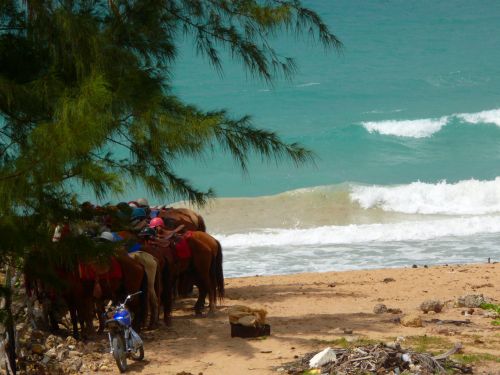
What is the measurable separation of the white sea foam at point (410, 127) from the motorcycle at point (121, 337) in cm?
3936

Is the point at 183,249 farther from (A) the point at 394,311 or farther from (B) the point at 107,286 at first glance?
(A) the point at 394,311

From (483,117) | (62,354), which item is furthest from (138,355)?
(483,117)

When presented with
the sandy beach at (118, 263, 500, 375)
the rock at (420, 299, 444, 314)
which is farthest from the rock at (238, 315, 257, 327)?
the rock at (420, 299, 444, 314)

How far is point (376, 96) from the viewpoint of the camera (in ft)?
178

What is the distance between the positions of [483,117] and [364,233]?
26.4 m

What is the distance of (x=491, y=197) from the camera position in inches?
1243

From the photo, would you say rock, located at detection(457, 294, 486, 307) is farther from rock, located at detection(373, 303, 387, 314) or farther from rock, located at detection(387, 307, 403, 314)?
rock, located at detection(373, 303, 387, 314)

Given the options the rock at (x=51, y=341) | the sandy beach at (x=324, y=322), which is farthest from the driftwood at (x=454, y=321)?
the rock at (x=51, y=341)

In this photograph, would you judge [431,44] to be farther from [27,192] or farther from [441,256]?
[27,192]

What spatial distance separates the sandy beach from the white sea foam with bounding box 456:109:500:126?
3304 centimetres

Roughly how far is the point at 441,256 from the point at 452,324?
928 centimetres

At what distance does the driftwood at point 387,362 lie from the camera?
8.89 m

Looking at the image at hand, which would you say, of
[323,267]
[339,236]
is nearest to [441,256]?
[323,267]

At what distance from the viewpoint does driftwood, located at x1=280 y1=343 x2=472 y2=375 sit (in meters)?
8.89
